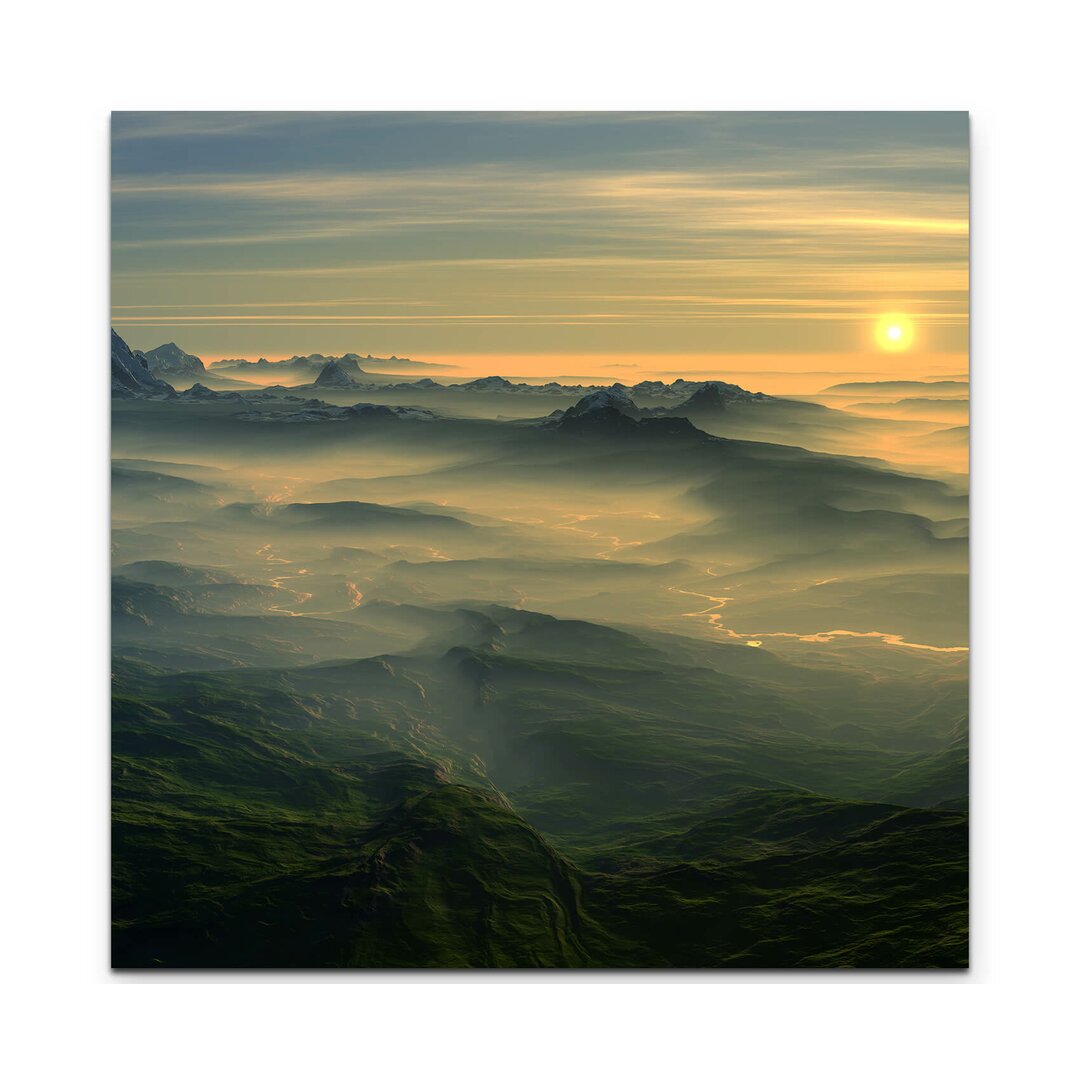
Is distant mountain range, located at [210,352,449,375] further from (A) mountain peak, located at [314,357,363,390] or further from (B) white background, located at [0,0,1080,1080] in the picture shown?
(B) white background, located at [0,0,1080,1080]

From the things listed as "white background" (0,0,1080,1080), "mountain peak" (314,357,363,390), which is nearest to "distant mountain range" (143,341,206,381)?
"white background" (0,0,1080,1080)

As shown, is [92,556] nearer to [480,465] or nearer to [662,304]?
[480,465]

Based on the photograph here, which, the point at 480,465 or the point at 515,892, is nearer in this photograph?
the point at 515,892

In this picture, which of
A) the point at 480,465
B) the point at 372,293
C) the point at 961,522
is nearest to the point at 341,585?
the point at 480,465

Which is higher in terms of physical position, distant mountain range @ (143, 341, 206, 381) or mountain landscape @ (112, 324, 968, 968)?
distant mountain range @ (143, 341, 206, 381)

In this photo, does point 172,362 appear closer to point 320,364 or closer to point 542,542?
point 320,364
